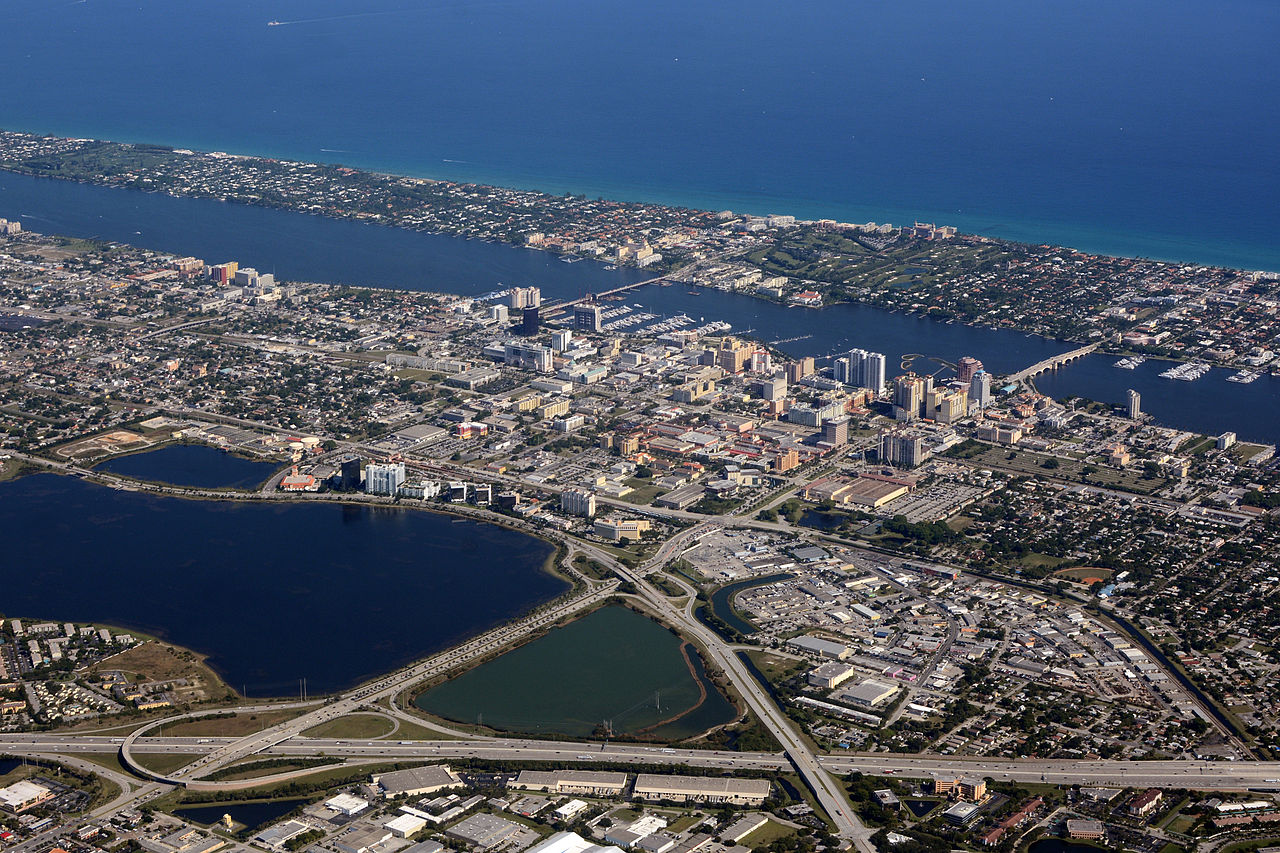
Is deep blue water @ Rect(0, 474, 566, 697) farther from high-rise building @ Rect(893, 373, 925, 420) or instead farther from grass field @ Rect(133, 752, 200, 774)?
high-rise building @ Rect(893, 373, 925, 420)

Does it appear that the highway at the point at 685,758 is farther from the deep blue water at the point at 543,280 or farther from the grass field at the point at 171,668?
the deep blue water at the point at 543,280

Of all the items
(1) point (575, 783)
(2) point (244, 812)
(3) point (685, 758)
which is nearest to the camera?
(2) point (244, 812)

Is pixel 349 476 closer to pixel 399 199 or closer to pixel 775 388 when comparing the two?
pixel 775 388

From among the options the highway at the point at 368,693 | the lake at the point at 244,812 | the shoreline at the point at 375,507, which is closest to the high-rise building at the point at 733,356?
the shoreline at the point at 375,507

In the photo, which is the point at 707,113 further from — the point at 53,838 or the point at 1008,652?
the point at 53,838

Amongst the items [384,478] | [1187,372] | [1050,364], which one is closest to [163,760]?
[384,478]

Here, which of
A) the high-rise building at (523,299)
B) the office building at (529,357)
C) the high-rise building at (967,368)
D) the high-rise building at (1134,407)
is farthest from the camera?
the high-rise building at (523,299)

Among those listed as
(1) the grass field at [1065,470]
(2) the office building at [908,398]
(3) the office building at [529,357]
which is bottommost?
(1) the grass field at [1065,470]
